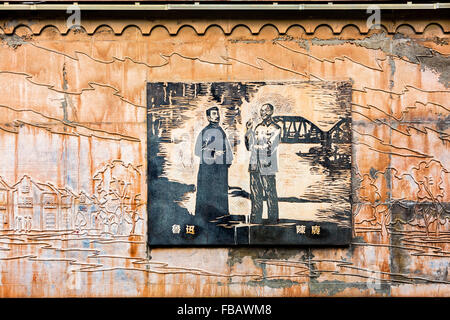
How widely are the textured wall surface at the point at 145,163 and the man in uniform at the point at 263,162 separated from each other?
59 centimetres

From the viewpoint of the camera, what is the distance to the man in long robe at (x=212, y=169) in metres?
8.10

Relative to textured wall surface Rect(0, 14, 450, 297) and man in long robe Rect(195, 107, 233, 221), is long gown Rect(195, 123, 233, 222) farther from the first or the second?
textured wall surface Rect(0, 14, 450, 297)

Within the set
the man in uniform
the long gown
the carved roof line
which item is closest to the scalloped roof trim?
the carved roof line

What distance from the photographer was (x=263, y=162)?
815 cm

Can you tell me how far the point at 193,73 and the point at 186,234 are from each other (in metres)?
2.55

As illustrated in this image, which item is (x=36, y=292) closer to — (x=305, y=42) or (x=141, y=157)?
(x=141, y=157)

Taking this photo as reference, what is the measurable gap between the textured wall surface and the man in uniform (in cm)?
59

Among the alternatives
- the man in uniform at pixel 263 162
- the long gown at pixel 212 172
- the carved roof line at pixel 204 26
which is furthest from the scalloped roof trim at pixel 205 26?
the long gown at pixel 212 172

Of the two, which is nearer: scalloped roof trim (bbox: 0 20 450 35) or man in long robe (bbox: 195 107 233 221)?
man in long robe (bbox: 195 107 233 221)

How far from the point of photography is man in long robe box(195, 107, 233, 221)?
810 centimetres

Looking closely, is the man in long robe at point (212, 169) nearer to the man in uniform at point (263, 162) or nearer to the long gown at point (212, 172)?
the long gown at point (212, 172)

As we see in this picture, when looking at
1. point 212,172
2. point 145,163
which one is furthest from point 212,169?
point 145,163

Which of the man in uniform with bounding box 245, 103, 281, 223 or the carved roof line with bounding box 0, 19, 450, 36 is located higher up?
the carved roof line with bounding box 0, 19, 450, 36
